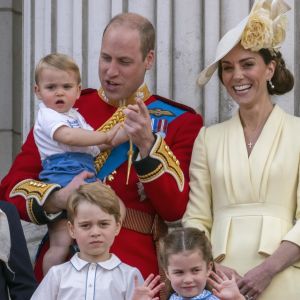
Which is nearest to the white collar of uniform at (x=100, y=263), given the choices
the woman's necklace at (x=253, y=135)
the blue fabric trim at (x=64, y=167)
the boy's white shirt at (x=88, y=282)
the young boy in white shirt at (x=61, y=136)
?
the boy's white shirt at (x=88, y=282)

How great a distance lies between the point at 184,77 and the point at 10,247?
1296 mm

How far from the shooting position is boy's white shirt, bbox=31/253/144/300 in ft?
20.6

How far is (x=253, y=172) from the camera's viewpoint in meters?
6.63

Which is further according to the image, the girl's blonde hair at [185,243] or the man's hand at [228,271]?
the man's hand at [228,271]

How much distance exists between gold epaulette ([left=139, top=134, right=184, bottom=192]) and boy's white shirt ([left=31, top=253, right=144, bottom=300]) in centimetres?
47

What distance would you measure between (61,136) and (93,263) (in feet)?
2.23

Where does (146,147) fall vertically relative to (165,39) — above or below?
below

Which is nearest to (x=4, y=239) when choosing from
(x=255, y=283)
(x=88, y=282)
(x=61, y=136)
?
(x=88, y=282)

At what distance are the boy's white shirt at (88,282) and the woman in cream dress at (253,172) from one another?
41cm

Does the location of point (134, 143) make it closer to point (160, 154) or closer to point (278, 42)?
point (160, 154)

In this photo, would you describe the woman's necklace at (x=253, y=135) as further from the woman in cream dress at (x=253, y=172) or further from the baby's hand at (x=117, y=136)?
the baby's hand at (x=117, y=136)

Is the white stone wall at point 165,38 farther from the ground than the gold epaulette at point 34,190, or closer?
farther from the ground

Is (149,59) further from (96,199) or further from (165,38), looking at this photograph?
(96,199)

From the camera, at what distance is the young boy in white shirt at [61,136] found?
6.77m
